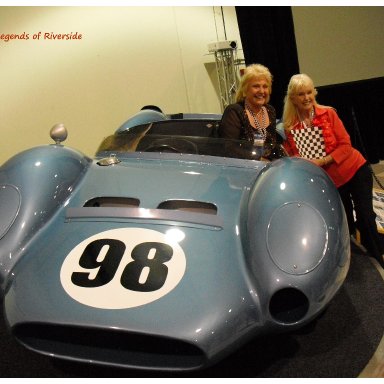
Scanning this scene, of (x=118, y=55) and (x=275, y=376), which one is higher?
(x=118, y=55)

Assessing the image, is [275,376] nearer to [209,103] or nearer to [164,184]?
[164,184]

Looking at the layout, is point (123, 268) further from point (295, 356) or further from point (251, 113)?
point (251, 113)

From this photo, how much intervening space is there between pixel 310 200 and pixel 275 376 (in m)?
0.69

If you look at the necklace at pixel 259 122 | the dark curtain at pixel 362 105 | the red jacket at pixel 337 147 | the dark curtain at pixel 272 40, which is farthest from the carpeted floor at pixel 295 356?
the dark curtain at pixel 362 105

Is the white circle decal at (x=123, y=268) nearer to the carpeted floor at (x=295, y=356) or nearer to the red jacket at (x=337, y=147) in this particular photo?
the carpeted floor at (x=295, y=356)

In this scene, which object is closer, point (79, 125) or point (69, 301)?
point (69, 301)

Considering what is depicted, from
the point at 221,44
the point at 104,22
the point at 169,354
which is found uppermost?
the point at 104,22

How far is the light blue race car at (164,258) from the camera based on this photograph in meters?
1.49

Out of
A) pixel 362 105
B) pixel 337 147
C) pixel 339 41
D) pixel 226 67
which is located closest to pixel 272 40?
pixel 339 41

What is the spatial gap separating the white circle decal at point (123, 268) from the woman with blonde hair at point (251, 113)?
3.83 feet

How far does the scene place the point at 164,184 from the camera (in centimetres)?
209
